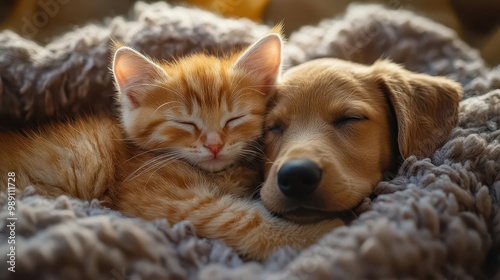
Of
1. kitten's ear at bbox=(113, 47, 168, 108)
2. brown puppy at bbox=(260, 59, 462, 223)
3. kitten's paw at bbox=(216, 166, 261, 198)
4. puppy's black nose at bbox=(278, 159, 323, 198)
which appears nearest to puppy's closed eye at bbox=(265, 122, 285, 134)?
brown puppy at bbox=(260, 59, 462, 223)

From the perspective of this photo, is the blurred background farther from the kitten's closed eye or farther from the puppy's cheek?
the puppy's cheek

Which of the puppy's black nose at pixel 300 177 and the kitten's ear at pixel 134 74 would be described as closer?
the puppy's black nose at pixel 300 177

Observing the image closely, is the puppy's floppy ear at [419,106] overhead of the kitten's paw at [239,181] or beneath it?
overhead

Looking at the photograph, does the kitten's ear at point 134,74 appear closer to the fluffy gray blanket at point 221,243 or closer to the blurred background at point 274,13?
the fluffy gray blanket at point 221,243

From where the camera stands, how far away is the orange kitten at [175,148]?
1310 mm

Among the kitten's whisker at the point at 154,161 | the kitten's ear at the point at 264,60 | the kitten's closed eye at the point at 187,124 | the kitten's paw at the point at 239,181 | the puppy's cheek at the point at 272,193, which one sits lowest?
the kitten's paw at the point at 239,181

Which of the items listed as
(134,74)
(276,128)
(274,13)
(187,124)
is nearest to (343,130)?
(276,128)

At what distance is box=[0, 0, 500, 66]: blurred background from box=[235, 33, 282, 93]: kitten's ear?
2.98ft

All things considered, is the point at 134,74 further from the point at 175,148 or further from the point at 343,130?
the point at 343,130

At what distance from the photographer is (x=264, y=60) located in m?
1.62

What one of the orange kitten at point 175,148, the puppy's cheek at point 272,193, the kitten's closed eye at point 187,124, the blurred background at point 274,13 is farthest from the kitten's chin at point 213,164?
the blurred background at point 274,13

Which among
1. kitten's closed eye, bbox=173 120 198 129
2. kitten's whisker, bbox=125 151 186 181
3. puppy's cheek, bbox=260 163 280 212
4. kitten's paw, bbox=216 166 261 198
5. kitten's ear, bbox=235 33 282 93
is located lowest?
kitten's paw, bbox=216 166 261 198

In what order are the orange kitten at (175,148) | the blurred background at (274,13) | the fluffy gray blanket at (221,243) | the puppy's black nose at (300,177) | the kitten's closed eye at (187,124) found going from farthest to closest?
the blurred background at (274,13) < the kitten's closed eye at (187,124) < the orange kitten at (175,148) < the puppy's black nose at (300,177) < the fluffy gray blanket at (221,243)

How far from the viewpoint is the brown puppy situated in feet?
4.00
